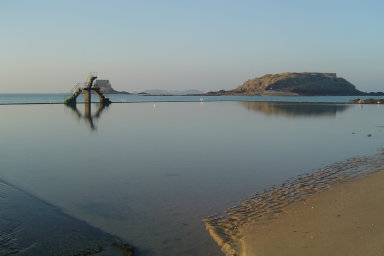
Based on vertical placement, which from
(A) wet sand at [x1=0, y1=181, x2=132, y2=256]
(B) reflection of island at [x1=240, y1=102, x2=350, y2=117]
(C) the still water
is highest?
(B) reflection of island at [x1=240, y1=102, x2=350, y2=117]

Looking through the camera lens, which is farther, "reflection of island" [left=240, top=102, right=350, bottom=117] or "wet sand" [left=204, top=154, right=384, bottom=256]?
→ "reflection of island" [left=240, top=102, right=350, bottom=117]

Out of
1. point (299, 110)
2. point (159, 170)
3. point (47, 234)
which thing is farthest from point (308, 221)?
point (299, 110)

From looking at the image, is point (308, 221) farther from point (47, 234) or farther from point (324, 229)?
point (47, 234)

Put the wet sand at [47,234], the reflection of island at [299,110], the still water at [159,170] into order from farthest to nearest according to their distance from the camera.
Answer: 1. the reflection of island at [299,110]
2. the still water at [159,170]
3. the wet sand at [47,234]

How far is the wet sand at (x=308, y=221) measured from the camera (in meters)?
6.24

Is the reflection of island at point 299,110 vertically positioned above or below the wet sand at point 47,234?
above

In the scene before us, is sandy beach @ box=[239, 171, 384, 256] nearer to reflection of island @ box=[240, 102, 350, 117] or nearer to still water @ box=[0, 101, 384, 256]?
still water @ box=[0, 101, 384, 256]

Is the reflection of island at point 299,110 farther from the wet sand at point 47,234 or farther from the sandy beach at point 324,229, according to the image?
the wet sand at point 47,234

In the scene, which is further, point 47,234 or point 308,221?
point 308,221

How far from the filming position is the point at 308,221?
750 cm

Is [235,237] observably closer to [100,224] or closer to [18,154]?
[100,224]

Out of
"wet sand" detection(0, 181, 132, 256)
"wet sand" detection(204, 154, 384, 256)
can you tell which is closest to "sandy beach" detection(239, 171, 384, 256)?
"wet sand" detection(204, 154, 384, 256)

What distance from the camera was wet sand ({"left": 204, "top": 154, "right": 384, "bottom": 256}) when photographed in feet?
20.5

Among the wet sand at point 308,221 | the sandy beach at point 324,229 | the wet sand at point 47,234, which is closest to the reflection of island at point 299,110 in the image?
the wet sand at point 308,221
